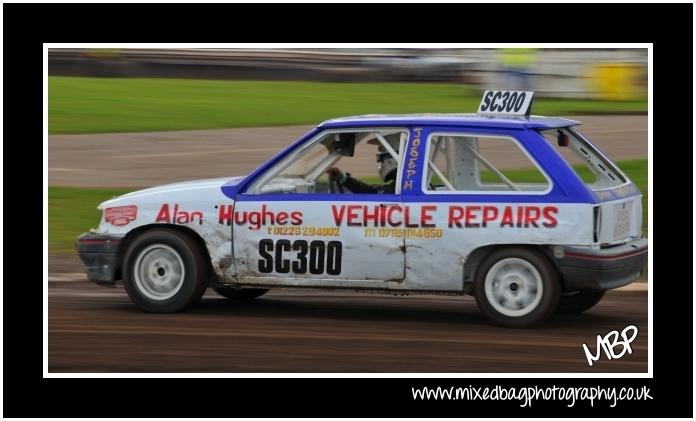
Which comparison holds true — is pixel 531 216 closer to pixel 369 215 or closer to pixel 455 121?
pixel 455 121

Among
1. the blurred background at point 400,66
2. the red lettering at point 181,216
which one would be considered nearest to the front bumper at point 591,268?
the red lettering at point 181,216

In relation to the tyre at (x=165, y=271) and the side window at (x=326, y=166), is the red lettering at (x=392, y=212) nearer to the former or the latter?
the side window at (x=326, y=166)

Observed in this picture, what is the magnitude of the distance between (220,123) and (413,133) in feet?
46.1

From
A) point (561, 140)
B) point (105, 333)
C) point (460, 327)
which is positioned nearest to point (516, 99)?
point (561, 140)

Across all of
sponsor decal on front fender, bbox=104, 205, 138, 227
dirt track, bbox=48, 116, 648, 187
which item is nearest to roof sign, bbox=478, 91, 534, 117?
sponsor decal on front fender, bbox=104, 205, 138, 227

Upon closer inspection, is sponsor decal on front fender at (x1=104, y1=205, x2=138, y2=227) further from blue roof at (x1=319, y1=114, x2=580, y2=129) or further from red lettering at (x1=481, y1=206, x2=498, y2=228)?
red lettering at (x1=481, y1=206, x2=498, y2=228)

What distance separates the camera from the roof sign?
30.2ft

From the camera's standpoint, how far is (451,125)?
895 centimetres

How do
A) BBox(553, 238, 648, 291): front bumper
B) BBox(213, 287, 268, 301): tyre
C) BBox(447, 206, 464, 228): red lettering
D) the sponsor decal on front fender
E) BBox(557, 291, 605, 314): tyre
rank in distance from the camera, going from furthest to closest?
BBox(213, 287, 268, 301): tyre, BBox(557, 291, 605, 314): tyre, the sponsor decal on front fender, BBox(447, 206, 464, 228): red lettering, BBox(553, 238, 648, 291): front bumper

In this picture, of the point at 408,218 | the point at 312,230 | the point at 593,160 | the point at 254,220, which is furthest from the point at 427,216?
the point at 593,160

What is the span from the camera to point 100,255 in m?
9.45

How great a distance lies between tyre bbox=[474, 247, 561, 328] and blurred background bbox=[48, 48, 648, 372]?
16 cm

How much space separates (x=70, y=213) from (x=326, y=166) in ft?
20.2

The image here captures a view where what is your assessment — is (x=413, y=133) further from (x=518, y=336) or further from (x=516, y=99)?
(x=518, y=336)
